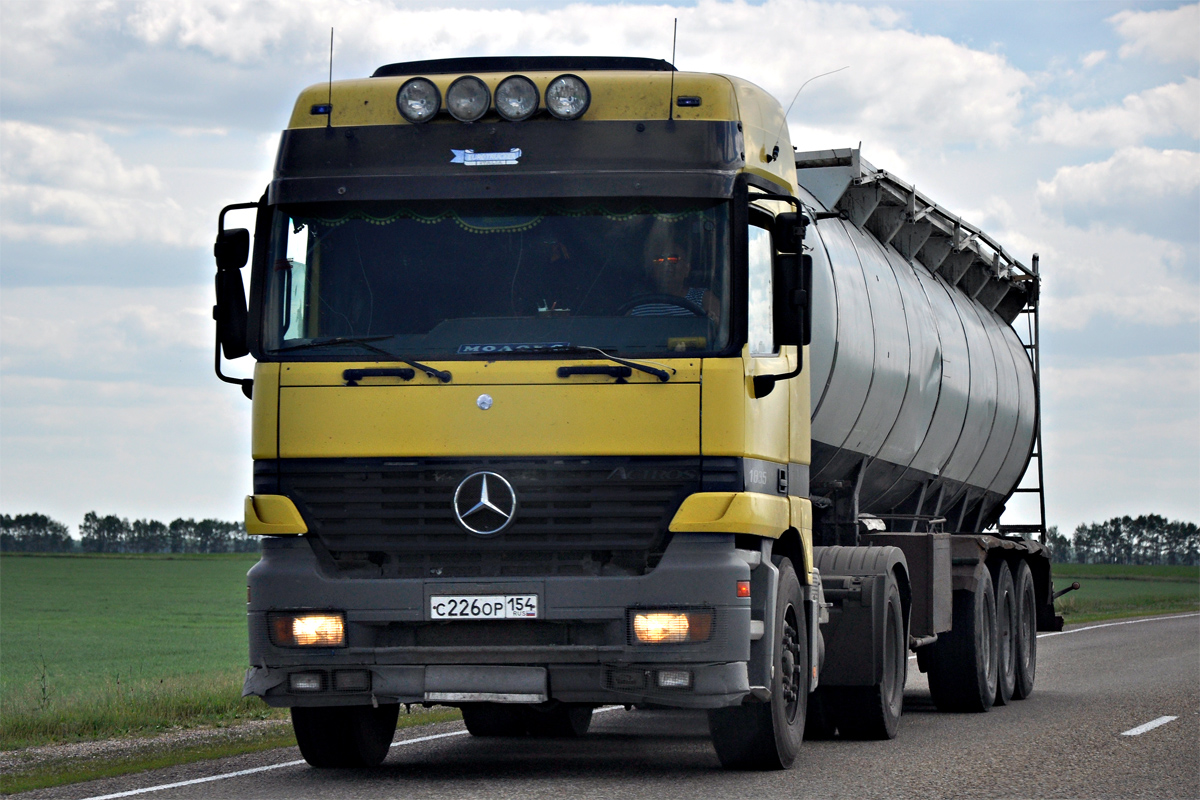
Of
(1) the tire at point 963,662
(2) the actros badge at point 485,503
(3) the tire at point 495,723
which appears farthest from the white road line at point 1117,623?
(2) the actros badge at point 485,503

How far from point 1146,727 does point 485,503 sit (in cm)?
604

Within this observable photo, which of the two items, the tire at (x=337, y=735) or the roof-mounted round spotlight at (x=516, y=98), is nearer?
the roof-mounted round spotlight at (x=516, y=98)

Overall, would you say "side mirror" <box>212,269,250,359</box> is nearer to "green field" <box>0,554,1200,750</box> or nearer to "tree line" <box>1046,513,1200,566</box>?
"green field" <box>0,554,1200,750</box>

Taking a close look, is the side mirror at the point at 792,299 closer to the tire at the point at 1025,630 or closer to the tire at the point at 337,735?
the tire at the point at 337,735

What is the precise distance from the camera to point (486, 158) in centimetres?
858

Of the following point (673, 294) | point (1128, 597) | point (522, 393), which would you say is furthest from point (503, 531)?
point (1128, 597)

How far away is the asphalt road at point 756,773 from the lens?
27.8 feet

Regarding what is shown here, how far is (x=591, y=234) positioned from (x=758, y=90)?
1662 millimetres

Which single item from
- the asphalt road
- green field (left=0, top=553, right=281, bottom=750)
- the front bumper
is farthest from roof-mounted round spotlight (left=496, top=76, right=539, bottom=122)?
green field (left=0, top=553, right=281, bottom=750)

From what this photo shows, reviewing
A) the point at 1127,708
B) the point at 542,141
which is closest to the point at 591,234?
the point at 542,141

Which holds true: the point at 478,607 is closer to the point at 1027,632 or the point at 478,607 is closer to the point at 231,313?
the point at 231,313

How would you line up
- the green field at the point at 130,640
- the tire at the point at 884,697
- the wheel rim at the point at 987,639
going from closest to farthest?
the tire at the point at 884,697 < the green field at the point at 130,640 < the wheel rim at the point at 987,639

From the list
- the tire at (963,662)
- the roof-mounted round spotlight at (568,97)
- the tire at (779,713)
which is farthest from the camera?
the tire at (963,662)

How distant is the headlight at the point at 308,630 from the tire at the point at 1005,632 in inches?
325
